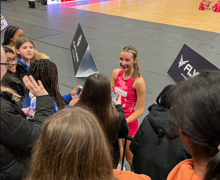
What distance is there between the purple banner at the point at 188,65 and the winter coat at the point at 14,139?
308cm

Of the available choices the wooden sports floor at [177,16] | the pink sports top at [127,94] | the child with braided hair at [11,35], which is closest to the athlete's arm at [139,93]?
the pink sports top at [127,94]

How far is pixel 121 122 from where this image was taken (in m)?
1.88

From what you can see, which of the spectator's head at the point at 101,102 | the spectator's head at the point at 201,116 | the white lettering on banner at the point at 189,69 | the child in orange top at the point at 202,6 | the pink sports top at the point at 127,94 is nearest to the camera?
the spectator's head at the point at 201,116

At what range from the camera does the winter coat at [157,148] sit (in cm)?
138

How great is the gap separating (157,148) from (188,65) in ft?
10.0

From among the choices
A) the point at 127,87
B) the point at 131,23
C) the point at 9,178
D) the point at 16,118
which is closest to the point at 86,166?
the point at 16,118

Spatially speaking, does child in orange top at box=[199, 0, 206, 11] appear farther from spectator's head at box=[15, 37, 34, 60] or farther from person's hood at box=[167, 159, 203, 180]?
person's hood at box=[167, 159, 203, 180]

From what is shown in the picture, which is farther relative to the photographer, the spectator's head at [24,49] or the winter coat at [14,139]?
the spectator's head at [24,49]

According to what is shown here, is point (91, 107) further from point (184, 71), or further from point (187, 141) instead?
point (184, 71)

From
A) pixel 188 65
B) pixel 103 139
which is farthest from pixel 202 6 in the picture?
pixel 103 139

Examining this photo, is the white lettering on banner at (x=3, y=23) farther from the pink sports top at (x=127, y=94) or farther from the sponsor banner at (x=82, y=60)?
the pink sports top at (x=127, y=94)

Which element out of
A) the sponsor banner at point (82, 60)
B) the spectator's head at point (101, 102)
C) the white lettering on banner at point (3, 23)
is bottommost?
the sponsor banner at point (82, 60)

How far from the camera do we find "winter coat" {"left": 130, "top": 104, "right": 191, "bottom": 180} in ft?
4.54

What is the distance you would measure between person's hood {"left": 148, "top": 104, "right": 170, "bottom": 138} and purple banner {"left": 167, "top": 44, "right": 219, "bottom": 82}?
7.82 feet
